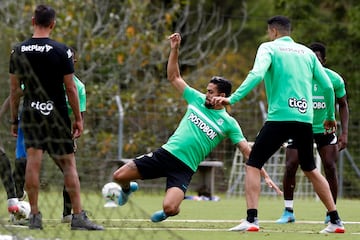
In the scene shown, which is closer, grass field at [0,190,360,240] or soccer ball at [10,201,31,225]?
grass field at [0,190,360,240]

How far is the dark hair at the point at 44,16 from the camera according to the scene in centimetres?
920

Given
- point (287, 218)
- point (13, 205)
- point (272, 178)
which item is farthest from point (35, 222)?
point (272, 178)

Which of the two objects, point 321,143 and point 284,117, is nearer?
→ point 284,117

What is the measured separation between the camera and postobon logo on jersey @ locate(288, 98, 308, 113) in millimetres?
9781

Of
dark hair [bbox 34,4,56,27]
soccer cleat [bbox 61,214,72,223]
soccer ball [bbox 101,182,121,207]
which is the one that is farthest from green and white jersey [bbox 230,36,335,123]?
soccer cleat [bbox 61,214,72,223]

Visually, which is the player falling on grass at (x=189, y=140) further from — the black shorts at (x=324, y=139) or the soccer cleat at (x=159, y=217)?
the black shorts at (x=324, y=139)

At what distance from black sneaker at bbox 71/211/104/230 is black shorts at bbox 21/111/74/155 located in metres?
0.56

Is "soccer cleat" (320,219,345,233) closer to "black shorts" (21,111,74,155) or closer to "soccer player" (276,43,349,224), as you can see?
"soccer player" (276,43,349,224)

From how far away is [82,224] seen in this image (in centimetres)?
927

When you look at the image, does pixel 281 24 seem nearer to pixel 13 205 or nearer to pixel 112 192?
pixel 112 192

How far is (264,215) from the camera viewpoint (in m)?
12.7

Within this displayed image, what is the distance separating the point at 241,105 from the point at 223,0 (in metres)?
20.7

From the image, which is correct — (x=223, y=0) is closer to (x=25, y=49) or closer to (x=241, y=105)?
(x=241, y=105)

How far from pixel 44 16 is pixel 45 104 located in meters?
0.75
